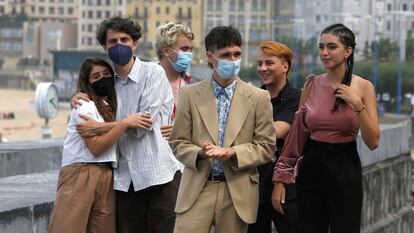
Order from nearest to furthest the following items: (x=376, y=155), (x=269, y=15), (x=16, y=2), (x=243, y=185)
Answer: (x=243, y=185) → (x=376, y=155) → (x=269, y=15) → (x=16, y=2)

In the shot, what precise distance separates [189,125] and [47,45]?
170 metres

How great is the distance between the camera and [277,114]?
6.39 meters

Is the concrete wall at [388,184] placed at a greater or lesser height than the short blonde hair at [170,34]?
lesser

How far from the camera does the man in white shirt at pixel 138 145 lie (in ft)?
19.7

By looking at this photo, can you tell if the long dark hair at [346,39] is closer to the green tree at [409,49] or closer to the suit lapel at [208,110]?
the suit lapel at [208,110]

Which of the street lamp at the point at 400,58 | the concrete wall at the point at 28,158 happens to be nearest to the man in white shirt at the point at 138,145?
the concrete wall at the point at 28,158

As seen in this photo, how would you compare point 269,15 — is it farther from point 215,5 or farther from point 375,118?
point 375,118

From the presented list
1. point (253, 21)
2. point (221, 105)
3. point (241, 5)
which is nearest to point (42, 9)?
point (241, 5)

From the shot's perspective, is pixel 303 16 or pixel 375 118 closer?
pixel 375 118

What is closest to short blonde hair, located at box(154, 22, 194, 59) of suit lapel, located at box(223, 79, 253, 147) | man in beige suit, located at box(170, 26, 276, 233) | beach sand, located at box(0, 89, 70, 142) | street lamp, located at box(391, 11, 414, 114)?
man in beige suit, located at box(170, 26, 276, 233)

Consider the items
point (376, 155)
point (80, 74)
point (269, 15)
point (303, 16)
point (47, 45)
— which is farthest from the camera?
point (47, 45)

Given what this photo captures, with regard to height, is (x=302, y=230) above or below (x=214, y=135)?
below

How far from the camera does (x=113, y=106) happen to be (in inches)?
241

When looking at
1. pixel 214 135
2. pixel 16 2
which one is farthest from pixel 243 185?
pixel 16 2
